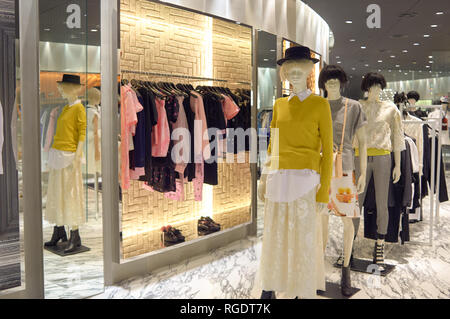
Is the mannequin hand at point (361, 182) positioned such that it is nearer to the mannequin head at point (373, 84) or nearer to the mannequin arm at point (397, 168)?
the mannequin arm at point (397, 168)

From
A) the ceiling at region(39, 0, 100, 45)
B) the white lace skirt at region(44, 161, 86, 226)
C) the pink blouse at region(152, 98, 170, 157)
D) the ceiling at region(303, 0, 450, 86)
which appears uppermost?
the ceiling at region(303, 0, 450, 86)

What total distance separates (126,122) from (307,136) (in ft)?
4.85

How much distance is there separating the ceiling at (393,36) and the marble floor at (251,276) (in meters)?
4.37

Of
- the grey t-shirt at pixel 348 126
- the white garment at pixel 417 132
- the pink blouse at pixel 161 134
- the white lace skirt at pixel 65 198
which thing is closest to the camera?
the white lace skirt at pixel 65 198

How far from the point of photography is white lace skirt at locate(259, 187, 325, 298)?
2521 mm

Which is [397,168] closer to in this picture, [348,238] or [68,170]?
[348,238]

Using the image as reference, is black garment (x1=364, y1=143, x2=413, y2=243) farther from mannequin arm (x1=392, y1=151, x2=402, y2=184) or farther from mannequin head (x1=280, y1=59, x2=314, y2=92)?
mannequin head (x1=280, y1=59, x2=314, y2=92)

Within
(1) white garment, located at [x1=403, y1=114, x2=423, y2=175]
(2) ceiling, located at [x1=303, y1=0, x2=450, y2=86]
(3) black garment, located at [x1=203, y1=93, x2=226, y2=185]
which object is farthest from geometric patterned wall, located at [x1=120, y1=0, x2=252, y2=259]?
(2) ceiling, located at [x1=303, y1=0, x2=450, y2=86]

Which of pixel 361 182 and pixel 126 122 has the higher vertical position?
pixel 126 122

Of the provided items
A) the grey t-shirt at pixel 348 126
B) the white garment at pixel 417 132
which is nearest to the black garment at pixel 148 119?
the grey t-shirt at pixel 348 126

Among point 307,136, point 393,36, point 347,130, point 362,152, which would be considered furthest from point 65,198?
point 393,36

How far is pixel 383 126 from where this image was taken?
3545 mm

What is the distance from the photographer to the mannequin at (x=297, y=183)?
2.51m
